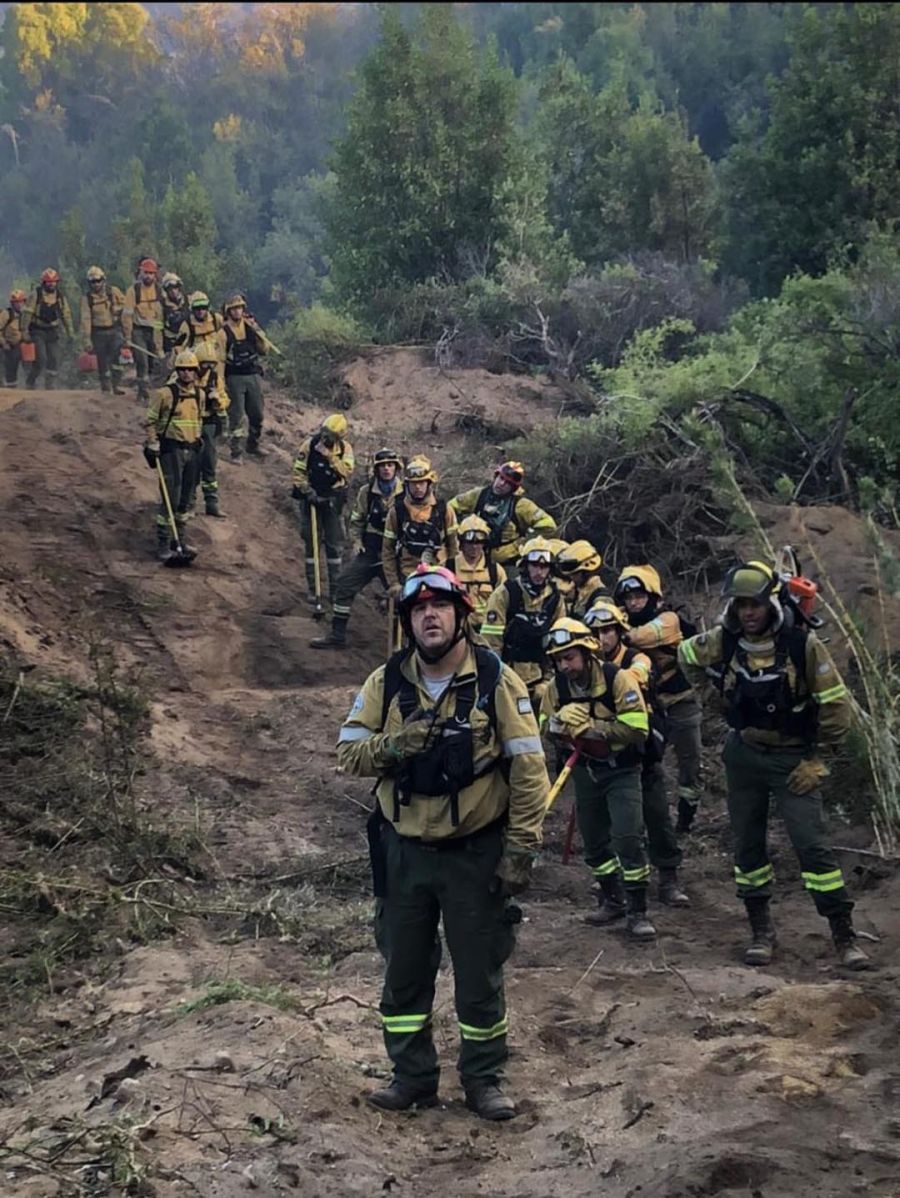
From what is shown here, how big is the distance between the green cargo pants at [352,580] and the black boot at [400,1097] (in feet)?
25.4

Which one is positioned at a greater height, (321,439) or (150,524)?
(321,439)

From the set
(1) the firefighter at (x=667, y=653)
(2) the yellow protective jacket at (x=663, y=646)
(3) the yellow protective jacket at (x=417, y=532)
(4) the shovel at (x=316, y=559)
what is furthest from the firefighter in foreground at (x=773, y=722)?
(4) the shovel at (x=316, y=559)

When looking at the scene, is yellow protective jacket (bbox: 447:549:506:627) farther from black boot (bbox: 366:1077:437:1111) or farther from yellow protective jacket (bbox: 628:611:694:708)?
black boot (bbox: 366:1077:437:1111)

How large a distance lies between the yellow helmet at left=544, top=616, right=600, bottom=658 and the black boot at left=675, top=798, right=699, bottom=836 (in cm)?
260

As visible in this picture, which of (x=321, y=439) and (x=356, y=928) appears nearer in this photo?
(x=356, y=928)

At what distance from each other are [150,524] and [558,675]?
773 cm

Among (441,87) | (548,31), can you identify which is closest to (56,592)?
(441,87)

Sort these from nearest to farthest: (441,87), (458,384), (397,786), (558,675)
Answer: (397,786), (558,675), (458,384), (441,87)

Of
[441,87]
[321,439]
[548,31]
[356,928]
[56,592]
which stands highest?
[548,31]

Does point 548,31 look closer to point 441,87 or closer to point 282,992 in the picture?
point 441,87

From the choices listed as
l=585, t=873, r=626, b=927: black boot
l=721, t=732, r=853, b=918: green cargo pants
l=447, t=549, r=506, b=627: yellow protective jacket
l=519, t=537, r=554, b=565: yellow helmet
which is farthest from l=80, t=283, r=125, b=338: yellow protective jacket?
l=721, t=732, r=853, b=918: green cargo pants

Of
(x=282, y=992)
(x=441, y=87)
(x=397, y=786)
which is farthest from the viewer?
(x=441, y=87)

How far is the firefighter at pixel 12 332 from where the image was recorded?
21078mm

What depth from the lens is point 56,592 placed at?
12.8 metres
